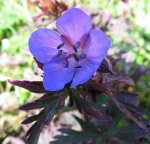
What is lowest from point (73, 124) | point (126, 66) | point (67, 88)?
point (73, 124)

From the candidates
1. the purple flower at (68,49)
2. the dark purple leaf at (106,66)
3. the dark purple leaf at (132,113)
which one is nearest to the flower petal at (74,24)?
the purple flower at (68,49)

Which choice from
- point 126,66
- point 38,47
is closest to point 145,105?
point 126,66

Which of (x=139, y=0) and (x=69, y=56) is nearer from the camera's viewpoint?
(x=69, y=56)

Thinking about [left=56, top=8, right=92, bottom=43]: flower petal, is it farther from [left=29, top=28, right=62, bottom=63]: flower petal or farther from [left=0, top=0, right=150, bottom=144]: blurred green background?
[left=0, top=0, right=150, bottom=144]: blurred green background

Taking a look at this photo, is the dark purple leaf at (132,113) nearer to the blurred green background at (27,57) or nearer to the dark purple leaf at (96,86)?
the dark purple leaf at (96,86)

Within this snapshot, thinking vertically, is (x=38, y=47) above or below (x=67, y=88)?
above

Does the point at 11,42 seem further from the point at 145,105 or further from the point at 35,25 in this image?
the point at 145,105

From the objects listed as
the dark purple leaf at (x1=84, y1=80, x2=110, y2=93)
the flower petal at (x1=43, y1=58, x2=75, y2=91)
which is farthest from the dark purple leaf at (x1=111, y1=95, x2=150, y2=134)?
the flower petal at (x1=43, y1=58, x2=75, y2=91)
